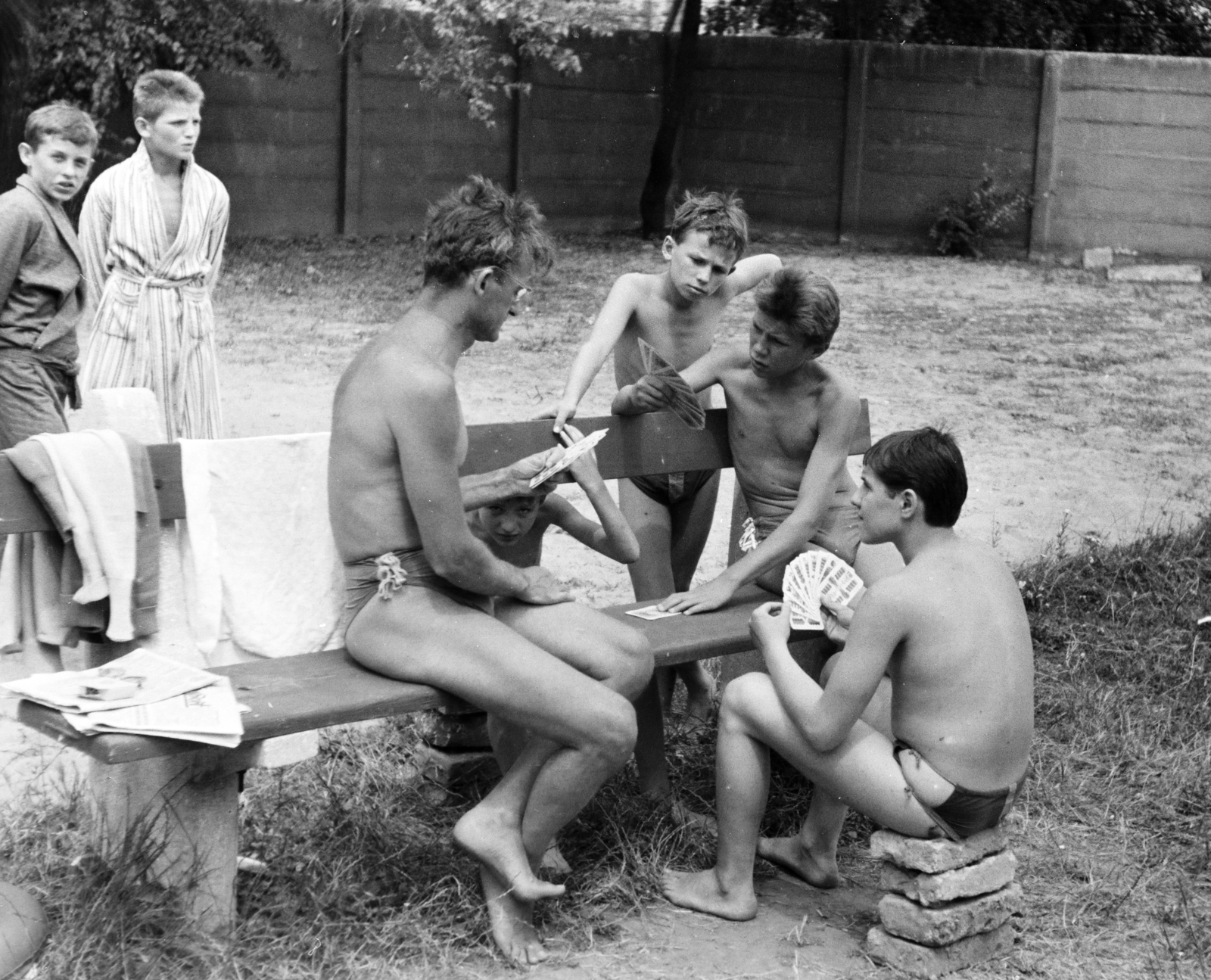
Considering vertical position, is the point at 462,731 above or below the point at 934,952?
above

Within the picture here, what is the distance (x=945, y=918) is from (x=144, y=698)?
68.5 inches

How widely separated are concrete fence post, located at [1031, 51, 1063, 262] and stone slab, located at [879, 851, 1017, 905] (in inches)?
489

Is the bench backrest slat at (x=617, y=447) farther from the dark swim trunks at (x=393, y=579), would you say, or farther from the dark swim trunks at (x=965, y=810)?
the dark swim trunks at (x=965, y=810)

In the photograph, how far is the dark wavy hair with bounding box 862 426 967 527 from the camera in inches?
135

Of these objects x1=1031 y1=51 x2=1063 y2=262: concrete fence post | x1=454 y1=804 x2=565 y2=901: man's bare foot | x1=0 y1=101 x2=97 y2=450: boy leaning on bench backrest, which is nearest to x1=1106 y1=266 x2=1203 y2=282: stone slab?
x1=1031 y1=51 x2=1063 y2=262: concrete fence post

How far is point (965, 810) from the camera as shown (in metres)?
3.38

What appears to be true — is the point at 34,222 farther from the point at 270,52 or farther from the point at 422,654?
the point at 270,52

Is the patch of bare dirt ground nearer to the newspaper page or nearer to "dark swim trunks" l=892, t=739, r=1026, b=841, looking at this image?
"dark swim trunks" l=892, t=739, r=1026, b=841

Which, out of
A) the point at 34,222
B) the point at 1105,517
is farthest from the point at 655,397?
the point at 1105,517

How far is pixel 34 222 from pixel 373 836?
98.3 inches

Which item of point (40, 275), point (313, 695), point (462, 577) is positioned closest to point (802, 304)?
point (462, 577)

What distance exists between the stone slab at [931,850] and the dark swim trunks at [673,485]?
5.05 feet

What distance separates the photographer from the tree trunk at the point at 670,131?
1570cm

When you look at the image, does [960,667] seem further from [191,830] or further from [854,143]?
[854,143]
